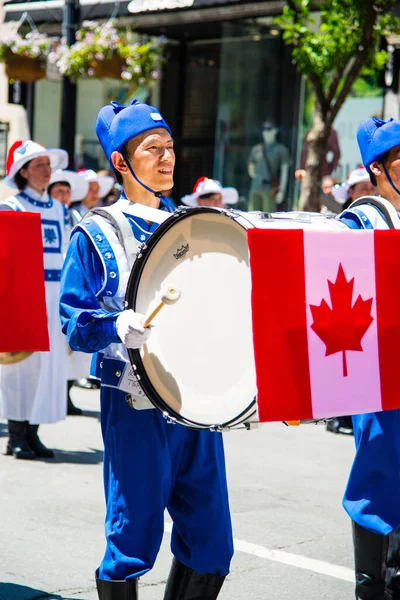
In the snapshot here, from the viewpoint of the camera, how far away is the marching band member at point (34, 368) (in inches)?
281

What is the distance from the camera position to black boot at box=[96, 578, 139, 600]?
334cm

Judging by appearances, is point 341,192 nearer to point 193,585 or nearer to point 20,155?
point 20,155

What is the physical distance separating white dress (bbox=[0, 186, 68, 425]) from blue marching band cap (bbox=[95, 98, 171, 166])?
3.30 meters

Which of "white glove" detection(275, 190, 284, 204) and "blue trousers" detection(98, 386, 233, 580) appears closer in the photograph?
"blue trousers" detection(98, 386, 233, 580)

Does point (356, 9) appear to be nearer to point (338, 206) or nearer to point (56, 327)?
point (338, 206)

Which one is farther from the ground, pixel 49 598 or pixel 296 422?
pixel 296 422

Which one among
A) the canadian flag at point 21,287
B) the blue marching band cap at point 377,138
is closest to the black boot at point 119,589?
the canadian flag at point 21,287

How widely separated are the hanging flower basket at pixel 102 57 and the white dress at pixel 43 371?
6748mm

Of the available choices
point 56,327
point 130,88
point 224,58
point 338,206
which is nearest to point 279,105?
point 224,58

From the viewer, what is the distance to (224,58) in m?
18.0

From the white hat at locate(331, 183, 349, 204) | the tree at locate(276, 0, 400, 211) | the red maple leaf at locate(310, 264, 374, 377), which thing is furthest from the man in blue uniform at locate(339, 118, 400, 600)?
the tree at locate(276, 0, 400, 211)

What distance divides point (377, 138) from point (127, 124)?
1.03 metres

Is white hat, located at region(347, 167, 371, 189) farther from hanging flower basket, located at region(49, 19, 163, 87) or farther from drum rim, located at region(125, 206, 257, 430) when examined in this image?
drum rim, located at region(125, 206, 257, 430)

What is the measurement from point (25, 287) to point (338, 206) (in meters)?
5.75
